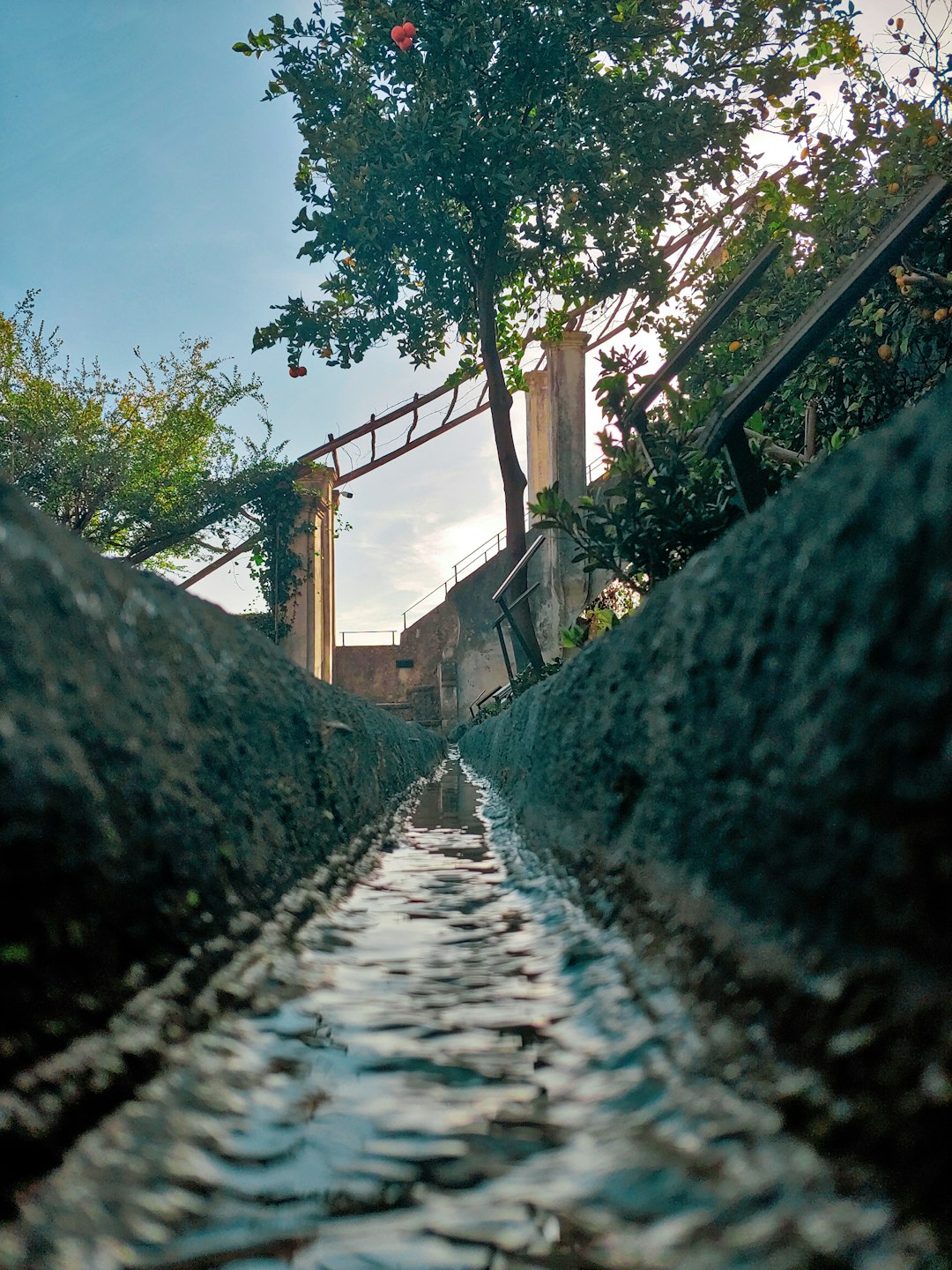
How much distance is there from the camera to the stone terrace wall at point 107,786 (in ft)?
2.31

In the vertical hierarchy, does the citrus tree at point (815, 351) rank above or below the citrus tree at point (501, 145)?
below

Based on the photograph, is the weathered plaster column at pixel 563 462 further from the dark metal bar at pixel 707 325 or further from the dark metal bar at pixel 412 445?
the dark metal bar at pixel 707 325

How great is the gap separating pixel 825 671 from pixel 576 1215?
1.48 feet

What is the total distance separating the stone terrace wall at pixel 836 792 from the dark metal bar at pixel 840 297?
1.14m

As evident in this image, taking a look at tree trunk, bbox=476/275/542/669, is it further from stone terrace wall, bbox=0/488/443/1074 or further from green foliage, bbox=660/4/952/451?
stone terrace wall, bbox=0/488/443/1074

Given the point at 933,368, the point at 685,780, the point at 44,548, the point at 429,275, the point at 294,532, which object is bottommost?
the point at 685,780

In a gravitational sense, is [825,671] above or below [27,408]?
below

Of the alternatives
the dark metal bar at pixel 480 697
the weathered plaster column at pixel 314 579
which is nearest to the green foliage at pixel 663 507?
the weathered plaster column at pixel 314 579

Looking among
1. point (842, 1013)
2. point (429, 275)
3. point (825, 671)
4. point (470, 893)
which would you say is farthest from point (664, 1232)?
point (429, 275)

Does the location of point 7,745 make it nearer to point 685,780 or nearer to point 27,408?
point 685,780

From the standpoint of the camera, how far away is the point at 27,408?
14.2 m

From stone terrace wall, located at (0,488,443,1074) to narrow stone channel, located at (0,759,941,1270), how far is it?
115 millimetres

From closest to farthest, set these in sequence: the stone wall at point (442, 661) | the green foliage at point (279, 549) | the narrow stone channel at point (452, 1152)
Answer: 1. the narrow stone channel at point (452, 1152)
2. the green foliage at point (279, 549)
3. the stone wall at point (442, 661)

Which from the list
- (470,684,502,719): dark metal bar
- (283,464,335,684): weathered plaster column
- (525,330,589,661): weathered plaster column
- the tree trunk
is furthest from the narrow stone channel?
(470,684,502,719): dark metal bar
